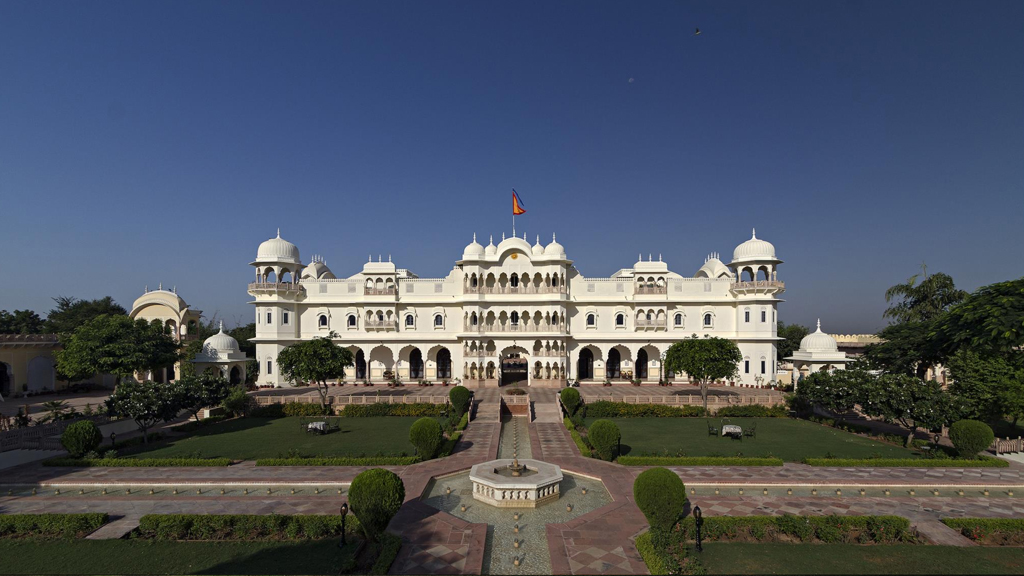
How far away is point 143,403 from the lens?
19.2m

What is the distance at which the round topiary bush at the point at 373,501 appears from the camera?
9.73 m

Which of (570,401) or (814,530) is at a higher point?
(570,401)

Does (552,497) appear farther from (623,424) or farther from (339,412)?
(339,412)

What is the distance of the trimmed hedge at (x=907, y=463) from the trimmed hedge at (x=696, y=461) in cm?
179

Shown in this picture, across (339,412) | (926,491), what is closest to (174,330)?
(339,412)

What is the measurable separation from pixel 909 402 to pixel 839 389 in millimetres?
3213

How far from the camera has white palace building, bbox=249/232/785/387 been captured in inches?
1403

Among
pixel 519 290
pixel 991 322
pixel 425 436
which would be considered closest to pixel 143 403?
pixel 425 436

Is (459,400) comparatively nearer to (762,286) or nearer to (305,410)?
(305,410)

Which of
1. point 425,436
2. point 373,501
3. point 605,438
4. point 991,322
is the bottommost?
point 605,438

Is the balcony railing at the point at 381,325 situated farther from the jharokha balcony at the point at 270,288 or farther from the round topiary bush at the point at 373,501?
the round topiary bush at the point at 373,501

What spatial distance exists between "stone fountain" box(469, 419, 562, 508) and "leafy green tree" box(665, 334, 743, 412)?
1520 centimetres

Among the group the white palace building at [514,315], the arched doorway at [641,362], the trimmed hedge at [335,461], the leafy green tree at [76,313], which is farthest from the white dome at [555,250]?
the leafy green tree at [76,313]

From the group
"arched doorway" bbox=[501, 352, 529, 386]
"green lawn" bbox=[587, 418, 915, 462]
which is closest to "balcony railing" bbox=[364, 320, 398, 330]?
"arched doorway" bbox=[501, 352, 529, 386]
